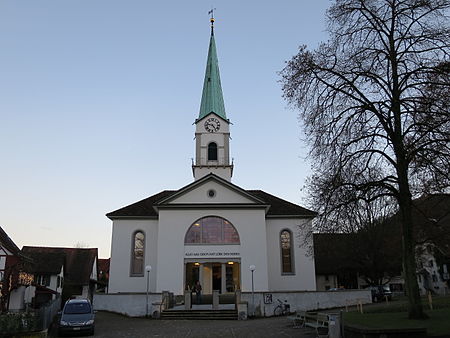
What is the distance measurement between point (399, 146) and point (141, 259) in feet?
76.3

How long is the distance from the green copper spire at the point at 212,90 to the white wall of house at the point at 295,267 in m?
13.8

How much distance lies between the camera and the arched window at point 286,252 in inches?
1304

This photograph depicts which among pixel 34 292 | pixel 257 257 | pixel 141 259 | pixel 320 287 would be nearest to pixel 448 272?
pixel 320 287

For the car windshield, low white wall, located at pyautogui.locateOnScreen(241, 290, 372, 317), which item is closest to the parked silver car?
the car windshield

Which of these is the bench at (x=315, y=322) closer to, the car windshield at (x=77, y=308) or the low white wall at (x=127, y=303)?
the car windshield at (x=77, y=308)

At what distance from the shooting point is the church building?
30734 millimetres

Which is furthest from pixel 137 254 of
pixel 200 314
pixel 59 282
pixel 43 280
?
pixel 43 280

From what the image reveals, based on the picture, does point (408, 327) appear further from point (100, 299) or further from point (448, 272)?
point (448, 272)

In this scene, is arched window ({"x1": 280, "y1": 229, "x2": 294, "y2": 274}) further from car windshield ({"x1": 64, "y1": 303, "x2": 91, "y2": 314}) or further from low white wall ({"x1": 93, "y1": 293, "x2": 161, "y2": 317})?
car windshield ({"x1": 64, "y1": 303, "x2": 91, "y2": 314})

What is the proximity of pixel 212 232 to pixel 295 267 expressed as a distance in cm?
725

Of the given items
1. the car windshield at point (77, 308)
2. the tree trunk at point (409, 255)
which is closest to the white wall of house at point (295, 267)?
the car windshield at point (77, 308)

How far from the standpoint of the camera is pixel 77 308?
19.4 meters

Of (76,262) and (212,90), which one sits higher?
(212,90)

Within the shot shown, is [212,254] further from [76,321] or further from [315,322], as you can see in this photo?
[315,322]
